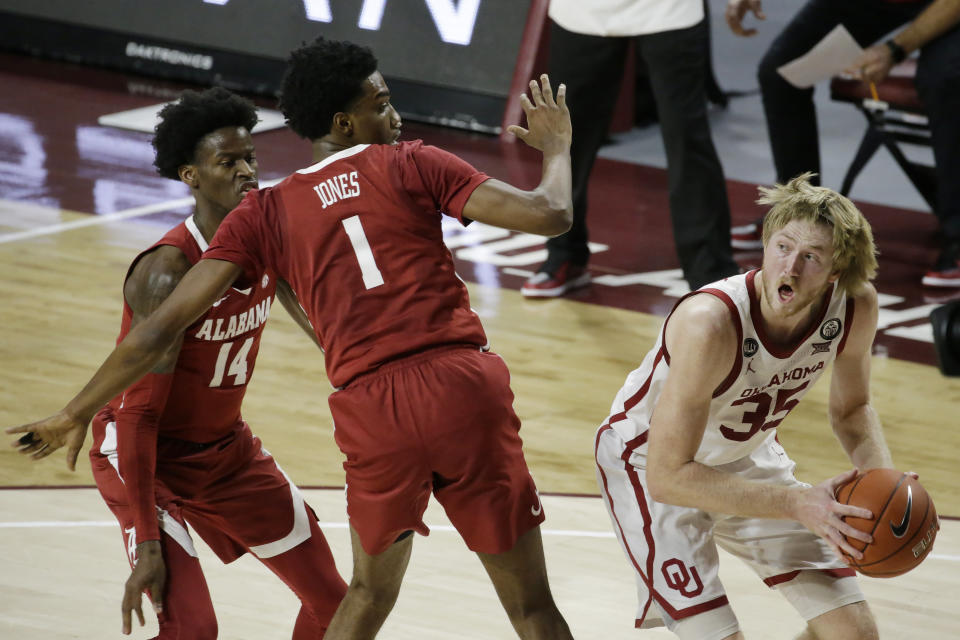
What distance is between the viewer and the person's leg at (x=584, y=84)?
7.17 meters

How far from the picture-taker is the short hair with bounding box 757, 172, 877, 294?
328 centimetres

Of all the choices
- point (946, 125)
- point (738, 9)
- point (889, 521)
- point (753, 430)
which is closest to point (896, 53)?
point (946, 125)

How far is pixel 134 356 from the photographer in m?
3.29

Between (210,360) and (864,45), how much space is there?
202 inches

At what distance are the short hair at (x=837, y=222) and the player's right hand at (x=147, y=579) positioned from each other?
1599 millimetres

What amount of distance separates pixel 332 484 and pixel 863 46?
410cm

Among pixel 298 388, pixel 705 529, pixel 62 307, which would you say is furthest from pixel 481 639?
pixel 62 307

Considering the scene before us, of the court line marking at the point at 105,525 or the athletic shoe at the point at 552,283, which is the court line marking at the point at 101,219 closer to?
the athletic shoe at the point at 552,283

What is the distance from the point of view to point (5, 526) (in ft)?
16.2

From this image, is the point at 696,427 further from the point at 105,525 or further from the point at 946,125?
the point at 946,125

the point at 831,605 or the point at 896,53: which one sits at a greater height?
the point at 896,53

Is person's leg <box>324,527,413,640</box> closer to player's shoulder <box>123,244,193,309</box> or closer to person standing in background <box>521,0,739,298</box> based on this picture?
player's shoulder <box>123,244,193,309</box>

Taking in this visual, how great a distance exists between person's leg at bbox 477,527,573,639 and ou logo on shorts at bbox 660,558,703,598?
30 cm

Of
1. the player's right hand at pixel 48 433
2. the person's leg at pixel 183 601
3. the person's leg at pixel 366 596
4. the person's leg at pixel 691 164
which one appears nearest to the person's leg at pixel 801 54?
the person's leg at pixel 691 164
